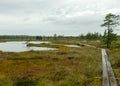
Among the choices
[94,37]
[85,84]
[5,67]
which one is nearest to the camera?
[85,84]

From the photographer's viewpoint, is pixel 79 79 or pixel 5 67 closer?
pixel 79 79

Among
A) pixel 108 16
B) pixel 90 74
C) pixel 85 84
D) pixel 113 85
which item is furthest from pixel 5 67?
pixel 108 16

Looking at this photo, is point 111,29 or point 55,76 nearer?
point 55,76

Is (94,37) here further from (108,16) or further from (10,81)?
(10,81)

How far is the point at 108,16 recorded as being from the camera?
62.3 meters

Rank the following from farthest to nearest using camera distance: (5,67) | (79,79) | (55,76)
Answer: (5,67)
(55,76)
(79,79)

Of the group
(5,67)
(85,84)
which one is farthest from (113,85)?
(5,67)

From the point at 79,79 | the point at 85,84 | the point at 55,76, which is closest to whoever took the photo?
the point at 85,84

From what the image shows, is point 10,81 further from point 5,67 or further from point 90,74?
point 5,67

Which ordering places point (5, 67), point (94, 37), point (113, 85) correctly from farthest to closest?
1. point (94, 37)
2. point (5, 67)
3. point (113, 85)

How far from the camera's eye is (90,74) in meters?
21.6

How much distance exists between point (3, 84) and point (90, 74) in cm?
800

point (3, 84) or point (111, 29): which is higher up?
point (111, 29)

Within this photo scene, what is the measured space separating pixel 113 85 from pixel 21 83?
287 inches
